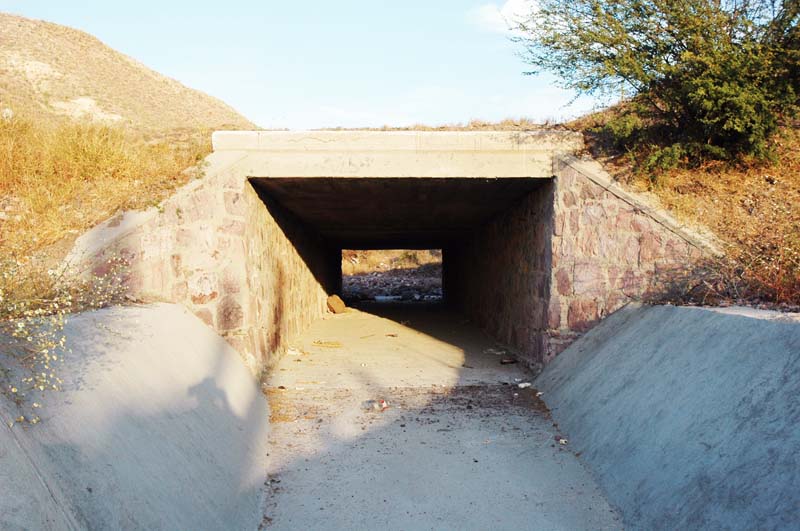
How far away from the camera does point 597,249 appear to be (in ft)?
21.7

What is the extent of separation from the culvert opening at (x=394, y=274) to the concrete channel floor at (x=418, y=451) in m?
13.7

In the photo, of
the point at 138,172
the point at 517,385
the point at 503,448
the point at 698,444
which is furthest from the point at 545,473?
the point at 138,172

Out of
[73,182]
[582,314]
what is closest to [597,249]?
[582,314]

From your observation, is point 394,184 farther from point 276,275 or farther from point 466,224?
point 466,224

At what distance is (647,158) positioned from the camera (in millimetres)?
6812

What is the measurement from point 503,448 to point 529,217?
383cm

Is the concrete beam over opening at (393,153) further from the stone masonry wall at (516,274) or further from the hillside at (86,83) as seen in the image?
the hillside at (86,83)

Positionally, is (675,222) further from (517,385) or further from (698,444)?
(698,444)

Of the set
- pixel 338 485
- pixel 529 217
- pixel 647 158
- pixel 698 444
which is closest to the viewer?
pixel 698 444

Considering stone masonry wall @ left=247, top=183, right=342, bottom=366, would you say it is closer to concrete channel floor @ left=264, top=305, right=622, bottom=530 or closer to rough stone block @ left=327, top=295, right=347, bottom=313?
concrete channel floor @ left=264, top=305, right=622, bottom=530

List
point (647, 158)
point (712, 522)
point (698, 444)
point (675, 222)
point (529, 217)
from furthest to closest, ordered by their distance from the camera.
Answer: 1. point (529, 217)
2. point (647, 158)
3. point (675, 222)
4. point (698, 444)
5. point (712, 522)

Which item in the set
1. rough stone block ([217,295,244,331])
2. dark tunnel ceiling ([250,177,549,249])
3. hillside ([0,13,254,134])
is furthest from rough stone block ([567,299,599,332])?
hillside ([0,13,254,134])

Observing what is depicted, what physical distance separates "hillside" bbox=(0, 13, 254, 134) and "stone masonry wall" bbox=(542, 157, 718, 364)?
58.6 ft

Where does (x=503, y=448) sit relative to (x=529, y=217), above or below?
below
